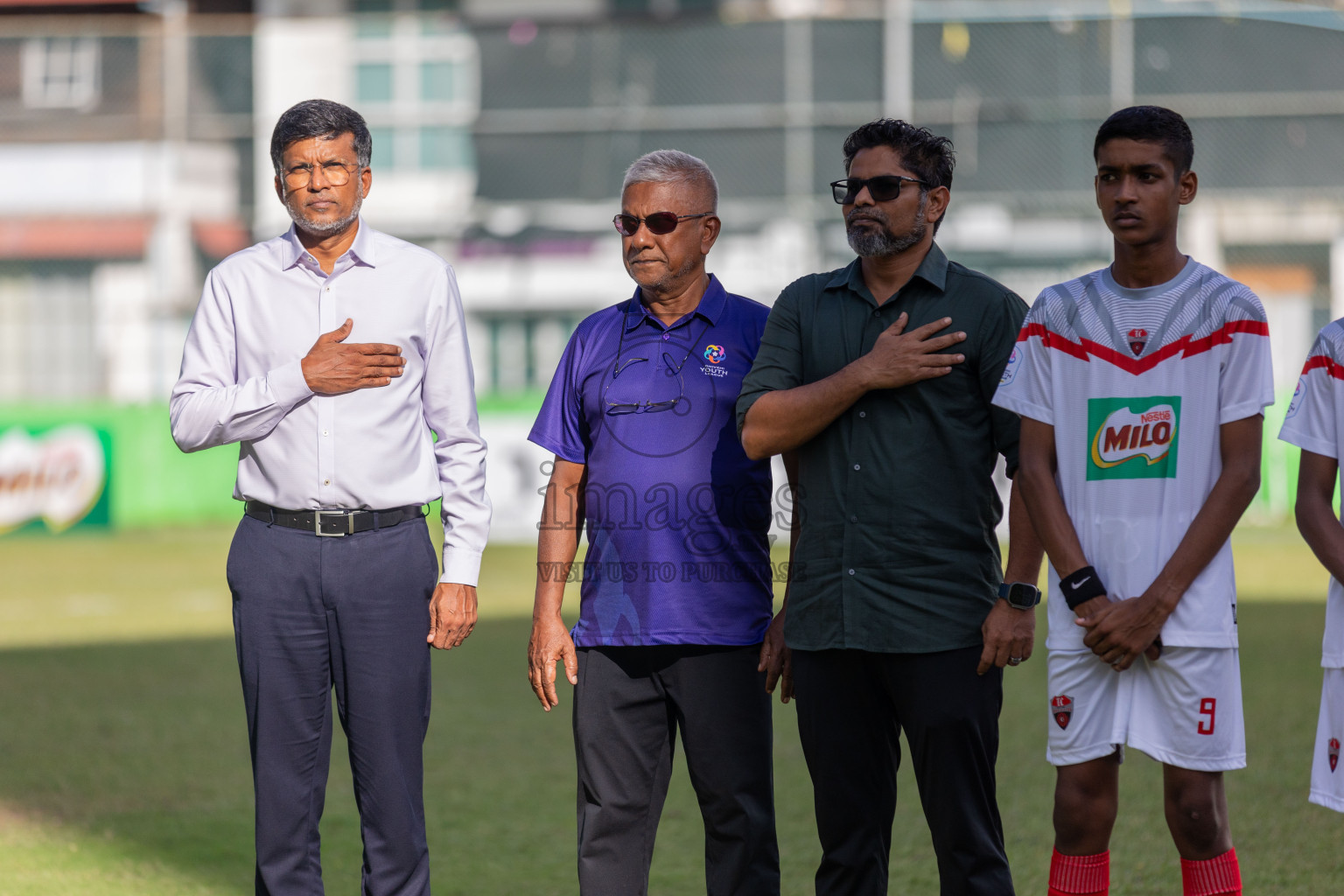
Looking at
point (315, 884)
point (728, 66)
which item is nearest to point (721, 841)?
point (315, 884)

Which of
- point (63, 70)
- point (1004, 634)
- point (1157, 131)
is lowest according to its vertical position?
point (1004, 634)

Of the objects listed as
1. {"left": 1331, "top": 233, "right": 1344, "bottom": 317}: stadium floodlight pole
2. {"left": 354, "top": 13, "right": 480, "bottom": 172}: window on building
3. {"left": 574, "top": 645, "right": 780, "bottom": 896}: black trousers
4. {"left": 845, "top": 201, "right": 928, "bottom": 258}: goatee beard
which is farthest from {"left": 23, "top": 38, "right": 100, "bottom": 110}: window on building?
{"left": 845, "top": 201, "right": 928, "bottom": 258}: goatee beard

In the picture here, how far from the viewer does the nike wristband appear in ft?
10.9

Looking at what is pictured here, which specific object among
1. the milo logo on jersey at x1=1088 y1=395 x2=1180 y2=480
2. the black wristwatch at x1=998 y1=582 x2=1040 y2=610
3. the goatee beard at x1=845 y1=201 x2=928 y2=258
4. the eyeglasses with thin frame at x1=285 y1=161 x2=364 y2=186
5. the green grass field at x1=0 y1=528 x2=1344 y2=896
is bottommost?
the green grass field at x1=0 y1=528 x2=1344 y2=896

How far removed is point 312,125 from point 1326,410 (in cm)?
257

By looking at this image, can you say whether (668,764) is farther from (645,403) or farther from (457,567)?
(645,403)

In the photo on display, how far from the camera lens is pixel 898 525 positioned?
11.4ft

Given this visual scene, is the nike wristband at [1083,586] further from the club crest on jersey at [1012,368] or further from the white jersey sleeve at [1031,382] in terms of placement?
the club crest on jersey at [1012,368]

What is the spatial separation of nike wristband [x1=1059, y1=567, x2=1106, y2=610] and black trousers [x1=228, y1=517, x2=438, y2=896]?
1.61 metres

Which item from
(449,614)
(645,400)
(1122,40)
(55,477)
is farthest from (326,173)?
(1122,40)

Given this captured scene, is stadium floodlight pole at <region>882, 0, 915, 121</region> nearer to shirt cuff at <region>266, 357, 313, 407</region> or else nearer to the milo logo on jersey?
the milo logo on jersey

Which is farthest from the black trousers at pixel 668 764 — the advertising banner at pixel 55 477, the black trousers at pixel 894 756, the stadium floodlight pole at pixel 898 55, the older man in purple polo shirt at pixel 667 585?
the stadium floodlight pole at pixel 898 55

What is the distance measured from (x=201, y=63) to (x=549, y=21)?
4.78m

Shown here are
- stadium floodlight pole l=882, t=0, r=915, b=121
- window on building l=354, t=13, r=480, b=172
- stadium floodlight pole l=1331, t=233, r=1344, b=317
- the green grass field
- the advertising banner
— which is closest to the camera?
the green grass field
